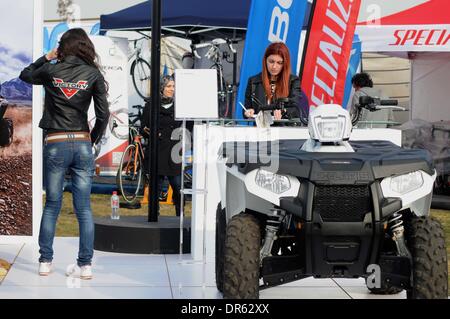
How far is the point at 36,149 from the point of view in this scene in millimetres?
9102

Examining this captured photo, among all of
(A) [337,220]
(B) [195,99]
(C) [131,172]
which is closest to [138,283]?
(B) [195,99]

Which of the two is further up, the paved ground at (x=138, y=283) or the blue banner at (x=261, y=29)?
the blue banner at (x=261, y=29)

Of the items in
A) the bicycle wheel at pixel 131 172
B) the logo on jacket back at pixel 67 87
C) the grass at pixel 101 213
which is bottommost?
the grass at pixel 101 213

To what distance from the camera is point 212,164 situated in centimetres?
830

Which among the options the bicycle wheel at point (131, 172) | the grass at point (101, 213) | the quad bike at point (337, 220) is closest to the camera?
the quad bike at point (337, 220)

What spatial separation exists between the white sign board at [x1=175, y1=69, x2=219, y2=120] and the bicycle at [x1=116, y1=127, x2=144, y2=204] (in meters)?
6.52

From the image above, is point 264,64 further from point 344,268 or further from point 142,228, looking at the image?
point 344,268

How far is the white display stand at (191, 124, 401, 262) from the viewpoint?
26.6 ft

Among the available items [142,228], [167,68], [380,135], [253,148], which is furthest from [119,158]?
[253,148]

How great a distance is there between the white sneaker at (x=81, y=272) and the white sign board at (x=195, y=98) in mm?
1350

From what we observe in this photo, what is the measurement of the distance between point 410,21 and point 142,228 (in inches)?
233

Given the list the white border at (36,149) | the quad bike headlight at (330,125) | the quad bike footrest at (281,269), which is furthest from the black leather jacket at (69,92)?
the quad bike footrest at (281,269)

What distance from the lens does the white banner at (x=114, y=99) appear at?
1439 centimetres

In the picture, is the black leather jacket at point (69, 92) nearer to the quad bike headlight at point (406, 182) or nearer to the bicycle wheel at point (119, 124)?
the quad bike headlight at point (406, 182)
